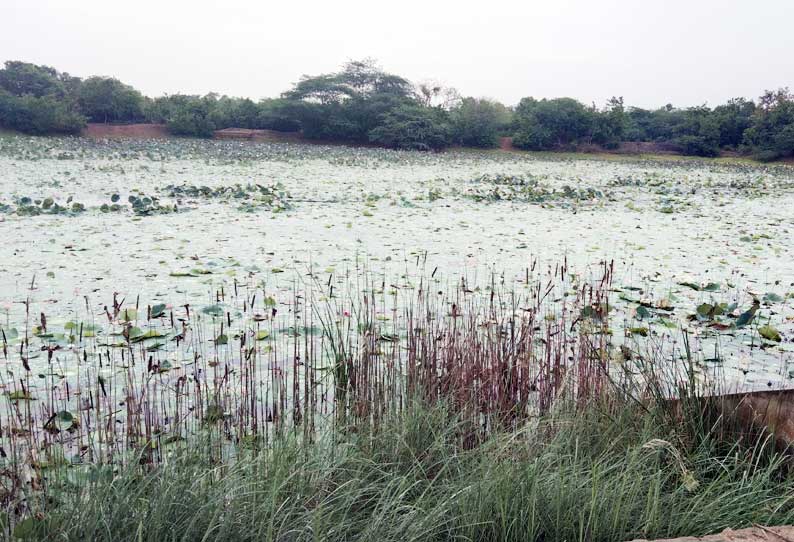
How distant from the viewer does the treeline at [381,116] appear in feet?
110

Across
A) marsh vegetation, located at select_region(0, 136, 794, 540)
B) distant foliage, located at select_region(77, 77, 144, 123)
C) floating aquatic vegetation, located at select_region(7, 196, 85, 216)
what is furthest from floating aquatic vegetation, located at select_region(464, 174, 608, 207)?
distant foliage, located at select_region(77, 77, 144, 123)

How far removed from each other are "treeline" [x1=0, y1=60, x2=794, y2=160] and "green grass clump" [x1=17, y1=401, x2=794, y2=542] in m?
31.6

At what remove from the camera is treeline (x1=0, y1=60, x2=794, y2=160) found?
33.6 metres

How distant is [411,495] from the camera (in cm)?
208

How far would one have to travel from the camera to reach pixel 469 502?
1860mm

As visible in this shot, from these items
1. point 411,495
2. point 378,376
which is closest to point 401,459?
point 411,495

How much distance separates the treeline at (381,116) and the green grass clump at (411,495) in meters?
31.6

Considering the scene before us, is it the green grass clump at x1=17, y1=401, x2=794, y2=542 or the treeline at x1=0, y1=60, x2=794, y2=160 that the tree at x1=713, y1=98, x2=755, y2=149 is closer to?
the treeline at x1=0, y1=60, x2=794, y2=160

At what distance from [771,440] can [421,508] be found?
4.76 ft

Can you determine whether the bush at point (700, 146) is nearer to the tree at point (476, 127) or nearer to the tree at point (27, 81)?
the tree at point (476, 127)

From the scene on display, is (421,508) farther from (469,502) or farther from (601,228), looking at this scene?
(601,228)

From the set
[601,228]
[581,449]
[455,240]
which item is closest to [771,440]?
[581,449]

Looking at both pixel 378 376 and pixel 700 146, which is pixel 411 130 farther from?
pixel 378 376

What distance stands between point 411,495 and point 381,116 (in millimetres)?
34284
